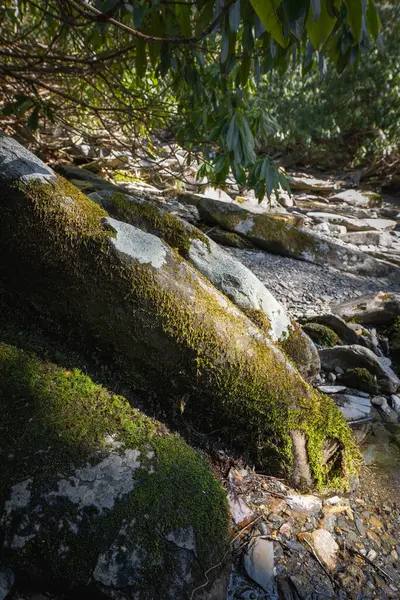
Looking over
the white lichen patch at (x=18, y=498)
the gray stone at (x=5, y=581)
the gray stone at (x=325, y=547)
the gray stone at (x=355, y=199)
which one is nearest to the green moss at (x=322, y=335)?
the gray stone at (x=325, y=547)

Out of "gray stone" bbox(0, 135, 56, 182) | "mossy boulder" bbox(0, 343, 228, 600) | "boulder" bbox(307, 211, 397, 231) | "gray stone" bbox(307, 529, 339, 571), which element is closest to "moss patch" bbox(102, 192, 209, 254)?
"gray stone" bbox(0, 135, 56, 182)

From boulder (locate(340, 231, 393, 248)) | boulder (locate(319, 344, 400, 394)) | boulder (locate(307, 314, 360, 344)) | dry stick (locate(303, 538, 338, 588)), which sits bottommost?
dry stick (locate(303, 538, 338, 588))

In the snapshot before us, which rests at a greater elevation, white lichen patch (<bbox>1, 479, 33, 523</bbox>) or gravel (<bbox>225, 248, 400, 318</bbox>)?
gravel (<bbox>225, 248, 400, 318</bbox>)

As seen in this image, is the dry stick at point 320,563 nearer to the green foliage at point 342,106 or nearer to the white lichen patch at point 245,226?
the white lichen patch at point 245,226

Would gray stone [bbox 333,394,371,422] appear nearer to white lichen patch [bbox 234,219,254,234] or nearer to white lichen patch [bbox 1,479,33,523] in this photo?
white lichen patch [bbox 1,479,33,523]

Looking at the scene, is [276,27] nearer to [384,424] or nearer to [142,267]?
[142,267]

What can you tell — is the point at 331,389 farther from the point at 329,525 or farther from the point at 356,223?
the point at 356,223

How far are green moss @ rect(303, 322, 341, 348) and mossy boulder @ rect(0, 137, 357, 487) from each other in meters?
1.64

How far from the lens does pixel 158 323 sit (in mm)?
1904

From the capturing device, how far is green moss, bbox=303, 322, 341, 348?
365 cm

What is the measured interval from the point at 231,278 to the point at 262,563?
1.59 metres

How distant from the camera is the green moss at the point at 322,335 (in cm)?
365

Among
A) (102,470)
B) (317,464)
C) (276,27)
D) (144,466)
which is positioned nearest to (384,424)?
(317,464)

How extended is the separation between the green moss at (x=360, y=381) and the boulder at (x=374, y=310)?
4.00 feet
